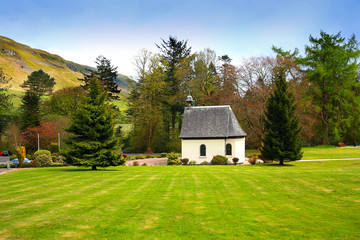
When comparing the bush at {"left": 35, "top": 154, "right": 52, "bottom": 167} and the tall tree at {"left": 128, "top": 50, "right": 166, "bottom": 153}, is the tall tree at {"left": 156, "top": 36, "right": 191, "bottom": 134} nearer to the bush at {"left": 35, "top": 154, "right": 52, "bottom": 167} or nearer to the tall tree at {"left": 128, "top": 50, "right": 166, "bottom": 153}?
the tall tree at {"left": 128, "top": 50, "right": 166, "bottom": 153}

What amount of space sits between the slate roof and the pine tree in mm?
5505

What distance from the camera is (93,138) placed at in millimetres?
23391

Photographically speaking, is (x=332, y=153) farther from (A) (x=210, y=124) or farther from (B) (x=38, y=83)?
(B) (x=38, y=83)

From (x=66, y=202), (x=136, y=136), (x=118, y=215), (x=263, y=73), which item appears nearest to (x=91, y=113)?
(x=66, y=202)

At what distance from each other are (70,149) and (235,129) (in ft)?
65.2

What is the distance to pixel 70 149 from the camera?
75.8ft

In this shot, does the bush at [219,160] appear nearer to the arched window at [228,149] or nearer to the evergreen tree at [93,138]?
the arched window at [228,149]

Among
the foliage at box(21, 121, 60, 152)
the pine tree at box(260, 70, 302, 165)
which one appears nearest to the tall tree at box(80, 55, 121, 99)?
the foliage at box(21, 121, 60, 152)

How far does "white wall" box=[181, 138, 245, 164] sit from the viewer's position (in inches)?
1342

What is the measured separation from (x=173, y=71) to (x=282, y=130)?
99.7 feet

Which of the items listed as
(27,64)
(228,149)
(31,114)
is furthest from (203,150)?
(27,64)

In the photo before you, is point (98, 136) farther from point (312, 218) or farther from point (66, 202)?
point (312, 218)

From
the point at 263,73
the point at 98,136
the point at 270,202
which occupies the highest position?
the point at 263,73

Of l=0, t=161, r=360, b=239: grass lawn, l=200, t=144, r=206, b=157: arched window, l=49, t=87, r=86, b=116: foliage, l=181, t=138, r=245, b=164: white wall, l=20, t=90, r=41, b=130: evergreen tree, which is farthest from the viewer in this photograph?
l=49, t=87, r=86, b=116: foliage
